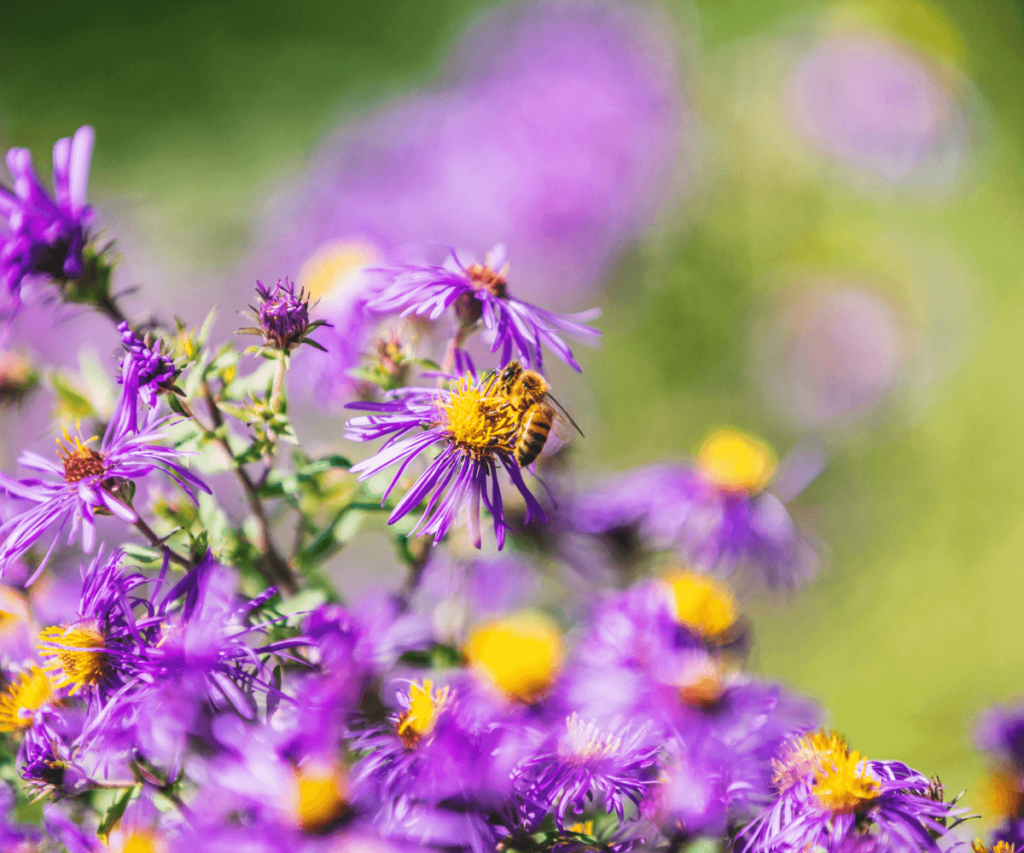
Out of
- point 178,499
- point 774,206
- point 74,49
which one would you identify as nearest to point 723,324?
point 774,206

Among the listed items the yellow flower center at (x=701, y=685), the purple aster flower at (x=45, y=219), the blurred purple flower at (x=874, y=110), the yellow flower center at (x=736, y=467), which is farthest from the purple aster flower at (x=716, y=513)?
the blurred purple flower at (x=874, y=110)

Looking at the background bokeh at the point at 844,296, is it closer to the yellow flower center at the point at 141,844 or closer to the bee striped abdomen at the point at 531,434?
the bee striped abdomen at the point at 531,434

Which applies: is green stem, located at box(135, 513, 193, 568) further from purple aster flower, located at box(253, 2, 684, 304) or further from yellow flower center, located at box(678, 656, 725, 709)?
purple aster flower, located at box(253, 2, 684, 304)

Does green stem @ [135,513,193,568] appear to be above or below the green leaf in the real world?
above

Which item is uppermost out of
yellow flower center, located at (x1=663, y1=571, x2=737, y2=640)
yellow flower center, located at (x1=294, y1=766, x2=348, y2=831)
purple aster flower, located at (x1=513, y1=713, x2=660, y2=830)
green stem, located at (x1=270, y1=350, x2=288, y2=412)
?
green stem, located at (x1=270, y1=350, x2=288, y2=412)

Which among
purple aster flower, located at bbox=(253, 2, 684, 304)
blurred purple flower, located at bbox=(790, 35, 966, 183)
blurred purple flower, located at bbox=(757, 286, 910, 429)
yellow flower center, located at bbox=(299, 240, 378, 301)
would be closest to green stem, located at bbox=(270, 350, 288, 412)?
yellow flower center, located at bbox=(299, 240, 378, 301)

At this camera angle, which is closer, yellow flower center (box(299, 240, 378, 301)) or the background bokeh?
yellow flower center (box(299, 240, 378, 301))
